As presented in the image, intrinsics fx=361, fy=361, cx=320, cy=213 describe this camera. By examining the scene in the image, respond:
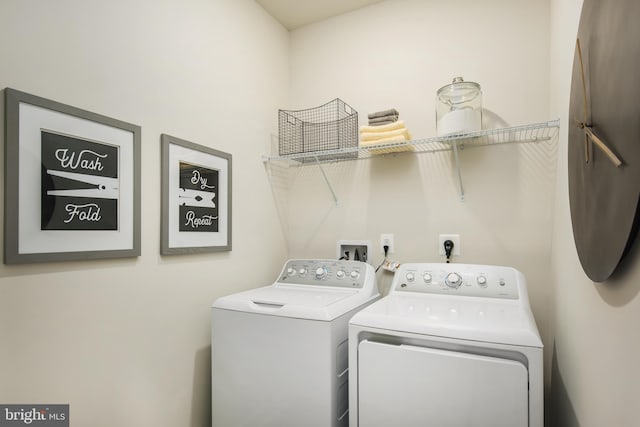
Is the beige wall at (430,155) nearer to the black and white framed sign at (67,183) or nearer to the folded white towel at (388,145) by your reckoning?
the folded white towel at (388,145)

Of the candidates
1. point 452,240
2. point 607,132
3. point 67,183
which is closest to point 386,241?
point 452,240

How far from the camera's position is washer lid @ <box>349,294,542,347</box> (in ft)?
3.66

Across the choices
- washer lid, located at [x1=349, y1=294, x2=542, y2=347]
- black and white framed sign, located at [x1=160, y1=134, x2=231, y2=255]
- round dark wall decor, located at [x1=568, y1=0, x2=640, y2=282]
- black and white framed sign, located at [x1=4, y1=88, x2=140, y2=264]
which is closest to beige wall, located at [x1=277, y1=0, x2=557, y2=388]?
washer lid, located at [x1=349, y1=294, x2=542, y2=347]

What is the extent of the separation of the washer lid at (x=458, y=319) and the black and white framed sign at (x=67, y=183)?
955 millimetres

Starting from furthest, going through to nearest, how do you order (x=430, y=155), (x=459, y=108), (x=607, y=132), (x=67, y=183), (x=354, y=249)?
(x=354, y=249) < (x=430, y=155) < (x=459, y=108) < (x=67, y=183) < (x=607, y=132)

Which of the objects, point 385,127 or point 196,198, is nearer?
point 196,198

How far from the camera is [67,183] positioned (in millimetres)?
1180

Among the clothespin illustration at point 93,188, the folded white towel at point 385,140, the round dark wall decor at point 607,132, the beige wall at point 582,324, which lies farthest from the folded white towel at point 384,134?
the clothespin illustration at point 93,188

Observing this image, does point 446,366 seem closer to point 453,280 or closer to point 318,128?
point 453,280

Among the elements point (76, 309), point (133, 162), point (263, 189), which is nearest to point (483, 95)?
point (263, 189)

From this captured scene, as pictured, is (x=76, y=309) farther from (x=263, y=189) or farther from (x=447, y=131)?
(x=447, y=131)

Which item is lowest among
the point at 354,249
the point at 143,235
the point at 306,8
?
the point at 354,249

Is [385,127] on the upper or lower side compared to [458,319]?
upper

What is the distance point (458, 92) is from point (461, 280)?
953mm
